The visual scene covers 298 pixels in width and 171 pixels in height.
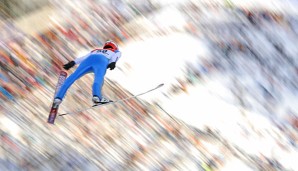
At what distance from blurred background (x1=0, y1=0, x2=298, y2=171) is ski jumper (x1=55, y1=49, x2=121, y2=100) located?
80 cm

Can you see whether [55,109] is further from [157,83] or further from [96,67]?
[157,83]

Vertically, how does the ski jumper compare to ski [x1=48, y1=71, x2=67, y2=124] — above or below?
above

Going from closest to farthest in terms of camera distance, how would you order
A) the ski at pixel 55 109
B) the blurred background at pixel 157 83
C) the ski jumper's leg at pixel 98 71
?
the ski jumper's leg at pixel 98 71
the ski at pixel 55 109
the blurred background at pixel 157 83

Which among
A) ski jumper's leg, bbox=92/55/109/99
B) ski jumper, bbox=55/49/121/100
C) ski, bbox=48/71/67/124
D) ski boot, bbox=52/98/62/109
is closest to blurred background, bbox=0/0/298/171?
ski, bbox=48/71/67/124

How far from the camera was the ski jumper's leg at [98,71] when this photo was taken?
6.70m

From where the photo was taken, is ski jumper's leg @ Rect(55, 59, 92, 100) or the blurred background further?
the blurred background

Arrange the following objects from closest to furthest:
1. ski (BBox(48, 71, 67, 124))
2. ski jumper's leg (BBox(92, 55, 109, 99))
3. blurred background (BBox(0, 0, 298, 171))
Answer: ski jumper's leg (BBox(92, 55, 109, 99)), ski (BBox(48, 71, 67, 124)), blurred background (BBox(0, 0, 298, 171))

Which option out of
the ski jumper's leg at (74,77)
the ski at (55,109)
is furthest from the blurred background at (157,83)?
the ski jumper's leg at (74,77)

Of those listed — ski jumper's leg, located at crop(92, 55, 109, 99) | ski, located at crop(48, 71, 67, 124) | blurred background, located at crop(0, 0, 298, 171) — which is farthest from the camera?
blurred background, located at crop(0, 0, 298, 171)

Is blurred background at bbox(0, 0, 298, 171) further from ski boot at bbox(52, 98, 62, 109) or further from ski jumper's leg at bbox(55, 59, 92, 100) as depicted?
ski jumper's leg at bbox(55, 59, 92, 100)

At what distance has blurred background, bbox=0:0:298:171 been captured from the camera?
7332 mm

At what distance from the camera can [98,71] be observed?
265 inches

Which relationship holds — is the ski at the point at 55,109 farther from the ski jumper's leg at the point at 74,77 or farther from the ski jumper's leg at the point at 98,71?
the ski jumper's leg at the point at 98,71

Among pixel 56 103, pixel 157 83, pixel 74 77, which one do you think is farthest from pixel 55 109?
pixel 157 83
